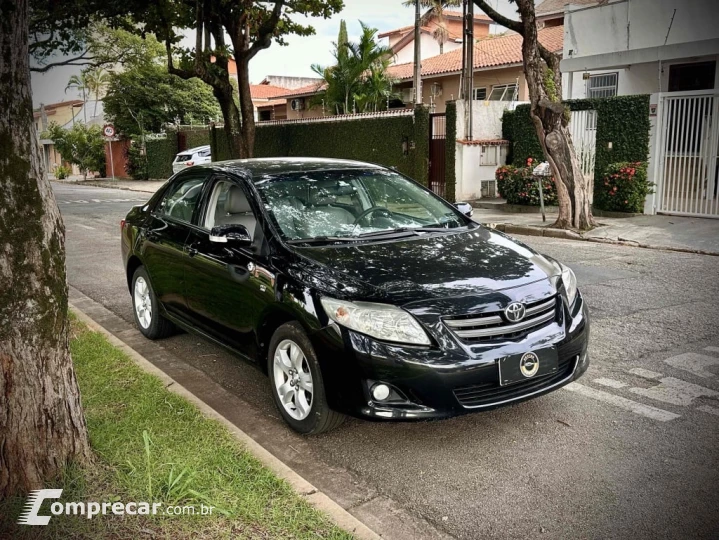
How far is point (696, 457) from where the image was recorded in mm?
3916

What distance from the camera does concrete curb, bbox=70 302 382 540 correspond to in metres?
3.18

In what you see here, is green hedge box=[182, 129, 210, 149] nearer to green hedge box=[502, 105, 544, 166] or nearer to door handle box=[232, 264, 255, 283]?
green hedge box=[502, 105, 544, 166]

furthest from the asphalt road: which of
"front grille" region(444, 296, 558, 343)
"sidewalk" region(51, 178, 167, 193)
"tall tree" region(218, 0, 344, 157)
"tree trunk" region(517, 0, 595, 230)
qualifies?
"sidewalk" region(51, 178, 167, 193)

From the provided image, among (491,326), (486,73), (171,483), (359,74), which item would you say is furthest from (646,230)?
(359,74)

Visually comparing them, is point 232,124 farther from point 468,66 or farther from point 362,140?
point 468,66

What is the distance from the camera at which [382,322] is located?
3.82m

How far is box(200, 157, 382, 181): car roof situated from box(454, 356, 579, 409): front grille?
231 cm

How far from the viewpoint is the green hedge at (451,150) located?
17781 millimetres

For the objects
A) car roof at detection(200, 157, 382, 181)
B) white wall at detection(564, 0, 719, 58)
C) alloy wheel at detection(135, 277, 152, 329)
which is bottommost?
alloy wheel at detection(135, 277, 152, 329)

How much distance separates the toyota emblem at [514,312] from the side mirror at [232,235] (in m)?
1.78

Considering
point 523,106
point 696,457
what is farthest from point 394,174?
point 523,106

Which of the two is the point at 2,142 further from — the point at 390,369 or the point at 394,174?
the point at 394,174

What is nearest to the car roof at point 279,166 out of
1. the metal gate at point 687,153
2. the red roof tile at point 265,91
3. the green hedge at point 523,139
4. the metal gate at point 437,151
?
the metal gate at point 687,153

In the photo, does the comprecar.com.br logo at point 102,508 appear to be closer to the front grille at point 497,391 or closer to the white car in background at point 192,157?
the front grille at point 497,391
